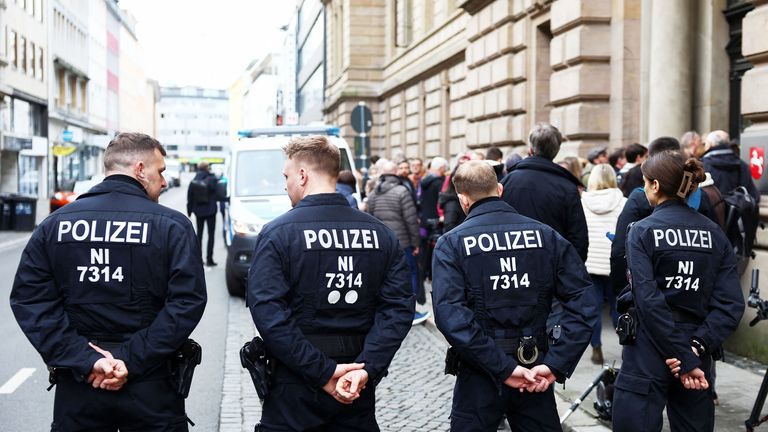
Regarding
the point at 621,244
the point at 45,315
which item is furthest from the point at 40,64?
the point at 45,315

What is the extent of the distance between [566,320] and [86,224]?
2035 mm

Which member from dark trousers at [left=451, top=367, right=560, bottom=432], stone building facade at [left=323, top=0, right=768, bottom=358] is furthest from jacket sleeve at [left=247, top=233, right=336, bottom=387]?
stone building facade at [left=323, top=0, right=768, bottom=358]

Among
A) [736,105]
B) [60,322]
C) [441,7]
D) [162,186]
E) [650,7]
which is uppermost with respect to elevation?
[441,7]

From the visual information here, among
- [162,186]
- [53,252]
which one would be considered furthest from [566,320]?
[53,252]

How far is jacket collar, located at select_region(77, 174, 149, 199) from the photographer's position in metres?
4.04

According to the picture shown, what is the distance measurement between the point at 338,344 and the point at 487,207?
961mm

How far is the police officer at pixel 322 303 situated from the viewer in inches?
151

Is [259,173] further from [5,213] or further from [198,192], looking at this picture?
[5,213]

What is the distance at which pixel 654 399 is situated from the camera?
4574mm

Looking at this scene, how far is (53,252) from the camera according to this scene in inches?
155

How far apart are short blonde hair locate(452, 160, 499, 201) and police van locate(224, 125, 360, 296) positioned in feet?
28.6

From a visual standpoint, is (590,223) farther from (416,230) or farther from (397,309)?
(397,309)

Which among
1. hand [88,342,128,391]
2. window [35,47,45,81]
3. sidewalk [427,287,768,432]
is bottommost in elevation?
sidewalk [427,287,768,432]

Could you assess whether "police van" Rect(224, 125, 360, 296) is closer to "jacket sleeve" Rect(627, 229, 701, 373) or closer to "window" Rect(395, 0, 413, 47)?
"jacket sleeve" Rect(627, 229, 701, 373)
